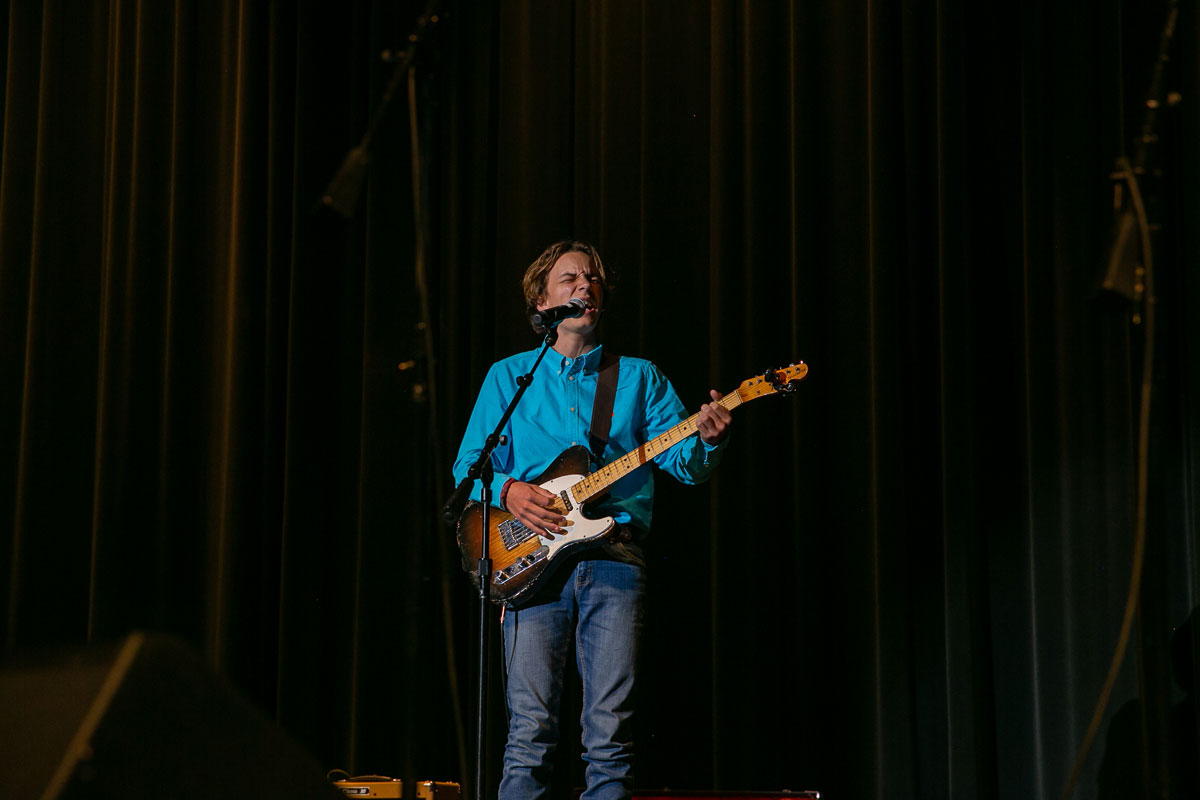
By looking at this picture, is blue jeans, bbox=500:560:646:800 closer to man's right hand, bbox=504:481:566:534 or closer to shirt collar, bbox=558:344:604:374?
man's right hand, bbox=504:481:566:534

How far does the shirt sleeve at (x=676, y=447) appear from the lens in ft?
9.40

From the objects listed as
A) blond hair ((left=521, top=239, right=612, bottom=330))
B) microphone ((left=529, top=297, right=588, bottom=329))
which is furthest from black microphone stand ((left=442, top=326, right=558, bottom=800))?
blond hair ((left=521, top=239, right=612, bottom=330))

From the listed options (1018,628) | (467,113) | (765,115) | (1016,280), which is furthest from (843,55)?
(1018,628)

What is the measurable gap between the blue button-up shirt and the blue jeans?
0.22 meters

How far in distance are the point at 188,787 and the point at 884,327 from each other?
9.94 ft

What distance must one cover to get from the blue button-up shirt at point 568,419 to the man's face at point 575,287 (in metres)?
0.08

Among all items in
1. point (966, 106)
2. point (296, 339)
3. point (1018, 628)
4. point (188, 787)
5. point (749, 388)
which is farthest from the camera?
point (296, 339)

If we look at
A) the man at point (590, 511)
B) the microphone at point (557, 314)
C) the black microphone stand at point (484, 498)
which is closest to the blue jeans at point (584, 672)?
the man at point (590, 511)

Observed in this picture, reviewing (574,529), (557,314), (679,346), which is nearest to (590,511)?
(574,529)

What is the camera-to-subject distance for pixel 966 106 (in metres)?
3.71

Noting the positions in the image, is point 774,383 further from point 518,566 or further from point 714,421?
point 518,566

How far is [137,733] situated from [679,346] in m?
3.09

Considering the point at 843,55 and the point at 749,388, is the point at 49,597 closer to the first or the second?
the point at 749,388

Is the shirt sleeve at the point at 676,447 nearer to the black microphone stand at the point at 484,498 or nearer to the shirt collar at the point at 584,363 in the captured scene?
the shirt collar at the point at 584,363
